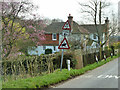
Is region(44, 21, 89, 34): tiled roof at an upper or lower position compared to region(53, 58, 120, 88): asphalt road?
upper

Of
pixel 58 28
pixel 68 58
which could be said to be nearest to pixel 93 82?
pixel 68 58

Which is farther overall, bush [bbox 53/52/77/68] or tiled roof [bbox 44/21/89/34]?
tiled roof [bbox 44/21/89/34]

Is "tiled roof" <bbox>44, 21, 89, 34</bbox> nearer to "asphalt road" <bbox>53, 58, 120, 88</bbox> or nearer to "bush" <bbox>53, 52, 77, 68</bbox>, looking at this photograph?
"bush" <bbox>53, 52, 77, 68</bbox>

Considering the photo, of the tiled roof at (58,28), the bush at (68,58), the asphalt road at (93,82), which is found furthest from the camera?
the tiled roof at (58,28)

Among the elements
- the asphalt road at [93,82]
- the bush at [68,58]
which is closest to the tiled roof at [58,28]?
the bush at [68,58]

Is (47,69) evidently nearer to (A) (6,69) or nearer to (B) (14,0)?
(A) (6,69)

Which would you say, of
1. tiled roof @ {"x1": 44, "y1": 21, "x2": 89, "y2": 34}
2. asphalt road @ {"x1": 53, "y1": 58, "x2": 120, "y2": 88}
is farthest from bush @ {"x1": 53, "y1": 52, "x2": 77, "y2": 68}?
tiled roof @ {"x1": 44, "y1": 21, "x2": 89, "y2": 34}

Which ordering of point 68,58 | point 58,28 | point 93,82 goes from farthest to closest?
point 58,28 → point 68,58 → point 93,82

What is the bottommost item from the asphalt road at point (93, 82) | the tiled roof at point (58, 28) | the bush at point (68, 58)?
the asphalt road at point (93, 82)

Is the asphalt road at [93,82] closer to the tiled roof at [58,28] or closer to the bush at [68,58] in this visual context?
the bush at [68,58]

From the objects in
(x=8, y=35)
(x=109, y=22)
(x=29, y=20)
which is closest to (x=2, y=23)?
(x=8, y=35)

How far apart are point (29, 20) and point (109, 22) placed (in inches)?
819

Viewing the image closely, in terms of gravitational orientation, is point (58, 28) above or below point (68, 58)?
above

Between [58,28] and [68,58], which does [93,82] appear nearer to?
[68,58]
